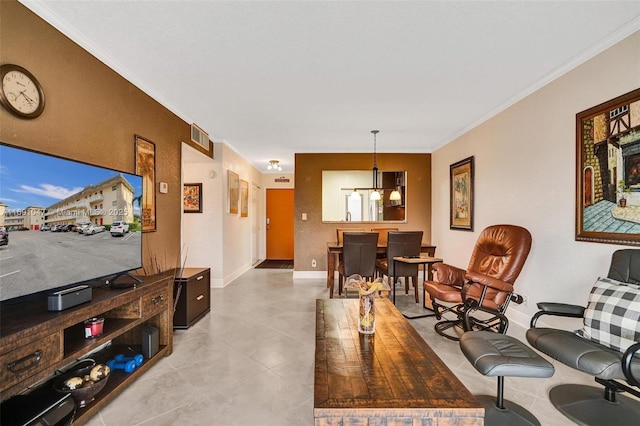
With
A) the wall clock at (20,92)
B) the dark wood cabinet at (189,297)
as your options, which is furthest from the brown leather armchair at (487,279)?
the wall clock at (20,92)

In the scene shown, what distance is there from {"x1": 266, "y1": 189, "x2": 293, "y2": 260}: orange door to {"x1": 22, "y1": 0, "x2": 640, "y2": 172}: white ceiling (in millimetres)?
4409

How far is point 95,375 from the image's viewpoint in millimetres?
1840

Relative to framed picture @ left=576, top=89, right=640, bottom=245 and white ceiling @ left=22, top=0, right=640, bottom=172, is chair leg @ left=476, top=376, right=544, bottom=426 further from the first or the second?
white ceiling @ left=22, top=0, right=640, bottom=172

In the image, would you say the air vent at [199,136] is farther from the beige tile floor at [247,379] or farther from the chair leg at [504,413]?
the chair leg at [504,413]

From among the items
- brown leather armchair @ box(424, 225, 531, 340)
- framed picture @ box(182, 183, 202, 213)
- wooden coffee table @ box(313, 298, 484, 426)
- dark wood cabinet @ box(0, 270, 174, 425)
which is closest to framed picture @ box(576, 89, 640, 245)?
brown leather armchair @ box(424, 225, 531, 340)

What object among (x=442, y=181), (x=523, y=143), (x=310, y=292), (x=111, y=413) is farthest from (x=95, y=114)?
(x=442, y=181)

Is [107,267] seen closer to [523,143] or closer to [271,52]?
[271,52]

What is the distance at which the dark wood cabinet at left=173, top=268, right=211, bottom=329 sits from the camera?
3.21m

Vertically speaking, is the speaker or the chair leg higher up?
the speaker

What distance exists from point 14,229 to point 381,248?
3.95 meters

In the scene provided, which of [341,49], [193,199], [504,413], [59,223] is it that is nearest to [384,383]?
[504,413]

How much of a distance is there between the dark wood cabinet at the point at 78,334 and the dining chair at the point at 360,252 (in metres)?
2.36

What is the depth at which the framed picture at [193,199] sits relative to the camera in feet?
17.0

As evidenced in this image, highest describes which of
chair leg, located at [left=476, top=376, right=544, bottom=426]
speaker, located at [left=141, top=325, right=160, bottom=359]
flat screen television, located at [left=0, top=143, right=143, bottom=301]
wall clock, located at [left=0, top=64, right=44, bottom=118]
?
wall clock, located at [left=0, top=64, right=44, bottom=118]
